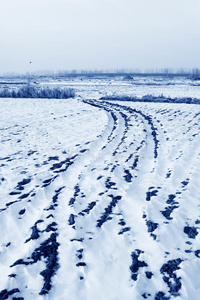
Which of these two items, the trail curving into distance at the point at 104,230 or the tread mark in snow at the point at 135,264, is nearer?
the trail curving into distance at the point at 104,230

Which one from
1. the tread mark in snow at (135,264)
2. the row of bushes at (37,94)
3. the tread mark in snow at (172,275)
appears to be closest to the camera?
the tread mark in snow at (172,275)

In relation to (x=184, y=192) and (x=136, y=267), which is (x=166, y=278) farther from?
(x=184, y=192)

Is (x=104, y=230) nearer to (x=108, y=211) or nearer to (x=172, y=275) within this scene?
(x=108, y=211)

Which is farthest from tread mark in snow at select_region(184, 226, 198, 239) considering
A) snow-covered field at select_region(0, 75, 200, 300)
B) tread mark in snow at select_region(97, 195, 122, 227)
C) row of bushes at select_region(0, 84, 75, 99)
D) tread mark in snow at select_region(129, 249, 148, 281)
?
row of bushes at select_region(0, 84, 75, 99)

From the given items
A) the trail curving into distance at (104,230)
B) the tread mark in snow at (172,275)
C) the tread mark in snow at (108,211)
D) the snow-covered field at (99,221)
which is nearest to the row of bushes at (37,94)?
the snow-covered field at (99,221)

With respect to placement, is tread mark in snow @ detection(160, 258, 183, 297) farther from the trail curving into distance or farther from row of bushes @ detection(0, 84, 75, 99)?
row of bushes @ detection(0, 84, 75, 99)

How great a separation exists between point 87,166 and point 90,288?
382 centimetres

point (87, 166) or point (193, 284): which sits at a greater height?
point (87, 166)

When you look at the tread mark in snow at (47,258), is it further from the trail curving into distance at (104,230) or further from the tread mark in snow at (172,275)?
the tread mark in snow at (172,275)

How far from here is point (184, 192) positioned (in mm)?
5133

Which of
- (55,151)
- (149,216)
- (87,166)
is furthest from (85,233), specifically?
(55,151)

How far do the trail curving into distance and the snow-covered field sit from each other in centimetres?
1

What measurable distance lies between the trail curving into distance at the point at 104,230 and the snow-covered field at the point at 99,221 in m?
0.01

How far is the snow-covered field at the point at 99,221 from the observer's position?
296cm
